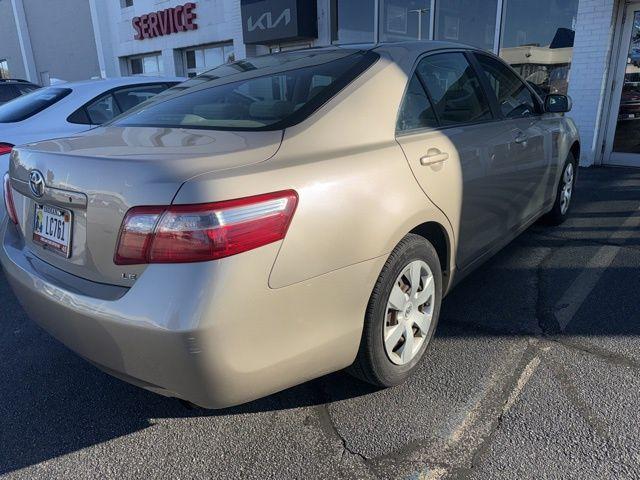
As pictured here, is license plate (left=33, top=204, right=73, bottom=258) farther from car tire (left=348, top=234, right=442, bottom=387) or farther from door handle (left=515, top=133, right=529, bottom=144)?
door handle (left=515, top=133, right=529, bottom=144)

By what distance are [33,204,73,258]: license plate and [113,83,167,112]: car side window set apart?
3177 mm

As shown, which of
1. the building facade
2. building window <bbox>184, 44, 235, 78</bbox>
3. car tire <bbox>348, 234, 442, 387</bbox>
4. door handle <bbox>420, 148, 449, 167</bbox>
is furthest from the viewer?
building window <bbox>184, 44, 235, 78</bbox>

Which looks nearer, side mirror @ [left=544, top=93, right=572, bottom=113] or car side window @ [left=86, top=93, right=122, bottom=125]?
side mirror @ [left=544, top=93, right=572, bottom=113]

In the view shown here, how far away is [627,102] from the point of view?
25.1 feet

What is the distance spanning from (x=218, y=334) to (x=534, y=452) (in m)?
1.36

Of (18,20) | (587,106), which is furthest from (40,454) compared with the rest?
(18,20)

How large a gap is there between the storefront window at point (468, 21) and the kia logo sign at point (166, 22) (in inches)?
303

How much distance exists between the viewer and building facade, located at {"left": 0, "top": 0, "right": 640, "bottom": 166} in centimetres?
745

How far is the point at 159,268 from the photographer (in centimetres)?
167

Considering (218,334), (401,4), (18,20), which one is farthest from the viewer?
(18,20)

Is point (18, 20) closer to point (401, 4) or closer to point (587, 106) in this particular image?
point (401, 4)

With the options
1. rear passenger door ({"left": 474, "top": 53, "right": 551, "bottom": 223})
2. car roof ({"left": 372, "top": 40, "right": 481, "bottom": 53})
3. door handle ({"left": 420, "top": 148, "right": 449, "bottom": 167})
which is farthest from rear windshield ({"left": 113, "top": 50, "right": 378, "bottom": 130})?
rear passenger door ({"left": 474, "top": 53, "right": 551, "bottom": 223})

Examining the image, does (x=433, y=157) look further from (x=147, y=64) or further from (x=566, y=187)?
(x=147, y=64)

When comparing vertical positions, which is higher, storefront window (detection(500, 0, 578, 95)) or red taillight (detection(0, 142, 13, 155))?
storefront window (detection(500, 0, 578, 95))
